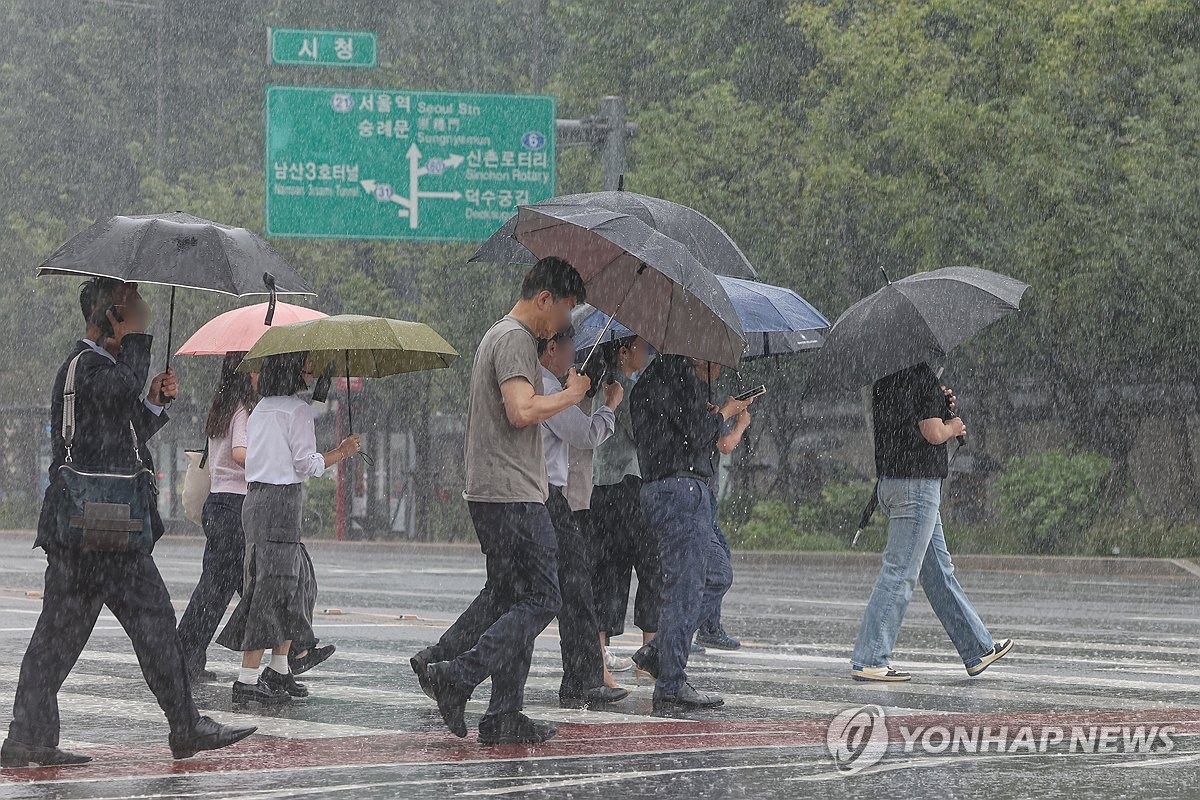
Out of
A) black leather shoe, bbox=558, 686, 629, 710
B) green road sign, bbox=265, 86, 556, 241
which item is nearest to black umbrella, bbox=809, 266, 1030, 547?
black leather shoe, bbox=558, 686, 629, 710

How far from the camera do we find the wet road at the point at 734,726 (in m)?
6.63

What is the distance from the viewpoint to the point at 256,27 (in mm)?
44906

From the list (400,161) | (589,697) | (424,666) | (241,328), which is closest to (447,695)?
(424,666)

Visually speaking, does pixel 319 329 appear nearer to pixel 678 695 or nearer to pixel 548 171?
pixel 678 695

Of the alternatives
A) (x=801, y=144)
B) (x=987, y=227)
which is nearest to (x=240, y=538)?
(x=987, y=227)

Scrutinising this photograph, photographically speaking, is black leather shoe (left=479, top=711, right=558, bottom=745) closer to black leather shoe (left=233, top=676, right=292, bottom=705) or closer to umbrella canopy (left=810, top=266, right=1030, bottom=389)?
black leather shoe (left=233, top=676, right=292, bottom=705)

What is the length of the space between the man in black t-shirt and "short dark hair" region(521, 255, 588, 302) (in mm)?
2827

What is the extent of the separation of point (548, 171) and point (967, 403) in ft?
31.5

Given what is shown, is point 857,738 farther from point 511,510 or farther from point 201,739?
point 201,739

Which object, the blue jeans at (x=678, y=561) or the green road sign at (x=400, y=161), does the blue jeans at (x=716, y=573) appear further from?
the green road sign at (x=400, y=161)

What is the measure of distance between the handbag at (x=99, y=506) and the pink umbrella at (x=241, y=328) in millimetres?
2421

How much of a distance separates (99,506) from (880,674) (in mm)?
4558

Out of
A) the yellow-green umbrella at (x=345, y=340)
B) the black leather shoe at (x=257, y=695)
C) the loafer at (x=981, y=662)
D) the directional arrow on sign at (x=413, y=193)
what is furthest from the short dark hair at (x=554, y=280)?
the directional arrow on sign at (x=413, y=193)

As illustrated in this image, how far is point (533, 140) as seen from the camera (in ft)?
73.7
